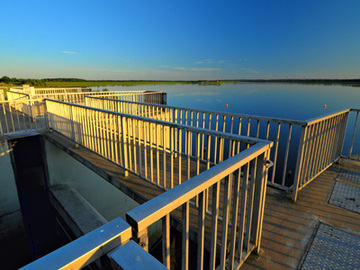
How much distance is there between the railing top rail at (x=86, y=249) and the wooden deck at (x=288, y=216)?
5.73ft

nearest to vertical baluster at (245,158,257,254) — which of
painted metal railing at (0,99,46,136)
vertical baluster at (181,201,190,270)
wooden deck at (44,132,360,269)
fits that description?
wooden deck at (44,132,360,269)

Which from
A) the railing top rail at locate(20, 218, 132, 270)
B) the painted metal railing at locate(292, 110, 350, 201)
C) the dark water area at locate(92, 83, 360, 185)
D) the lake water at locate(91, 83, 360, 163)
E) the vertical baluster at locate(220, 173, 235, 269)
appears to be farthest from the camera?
the lake water at locate(91, 83, 360, 163)

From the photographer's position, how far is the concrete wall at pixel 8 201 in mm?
6480

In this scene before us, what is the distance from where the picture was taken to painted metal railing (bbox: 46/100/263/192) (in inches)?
118

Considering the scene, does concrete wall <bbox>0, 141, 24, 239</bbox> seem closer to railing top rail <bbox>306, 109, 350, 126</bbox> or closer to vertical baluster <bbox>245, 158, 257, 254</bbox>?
vertical baluster <bbox>245, 158, 257, 254</bbox>

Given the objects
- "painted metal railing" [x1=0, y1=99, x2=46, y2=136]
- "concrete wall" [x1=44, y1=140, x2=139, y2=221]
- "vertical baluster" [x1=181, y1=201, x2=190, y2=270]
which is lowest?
"concrete wall" [x1=44, y1=140, x2=139, y2=221]

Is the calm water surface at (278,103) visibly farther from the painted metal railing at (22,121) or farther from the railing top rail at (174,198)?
the painted metal railing at (22,121)

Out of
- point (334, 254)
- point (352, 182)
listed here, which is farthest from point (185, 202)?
point (352, 182)

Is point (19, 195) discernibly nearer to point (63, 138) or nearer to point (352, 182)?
point (63, 138)

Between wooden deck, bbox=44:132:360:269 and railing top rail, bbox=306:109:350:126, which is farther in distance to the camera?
railing top rail, bbox=306:109:350:126

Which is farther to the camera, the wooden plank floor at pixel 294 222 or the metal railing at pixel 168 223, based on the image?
the wooden plank floor at pixel 294 222

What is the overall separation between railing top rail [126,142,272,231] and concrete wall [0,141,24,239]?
25.1 ft

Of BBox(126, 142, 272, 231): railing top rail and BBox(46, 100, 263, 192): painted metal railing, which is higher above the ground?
BBox(126, 142, 272, 231): railing top rail

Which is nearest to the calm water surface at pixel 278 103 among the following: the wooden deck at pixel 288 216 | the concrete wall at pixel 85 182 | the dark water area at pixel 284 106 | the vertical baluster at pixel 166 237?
the dark water area at pixel 284 106
